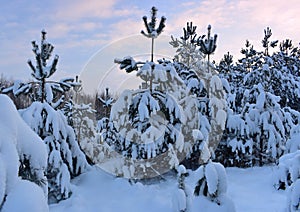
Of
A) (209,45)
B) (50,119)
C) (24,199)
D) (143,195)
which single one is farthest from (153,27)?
(24,199)

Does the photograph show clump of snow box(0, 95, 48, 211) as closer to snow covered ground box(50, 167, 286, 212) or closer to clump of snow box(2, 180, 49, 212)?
clump of snow box(2, 180, 49, 212)

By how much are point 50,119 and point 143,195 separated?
2897 millimetres

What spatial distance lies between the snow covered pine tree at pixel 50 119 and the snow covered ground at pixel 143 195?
1.67ft

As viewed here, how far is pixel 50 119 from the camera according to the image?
6988 millimetres

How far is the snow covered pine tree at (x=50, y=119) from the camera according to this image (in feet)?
22.9

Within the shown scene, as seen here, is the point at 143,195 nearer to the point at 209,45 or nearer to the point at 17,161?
the point at 209,45

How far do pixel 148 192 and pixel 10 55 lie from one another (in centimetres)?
707

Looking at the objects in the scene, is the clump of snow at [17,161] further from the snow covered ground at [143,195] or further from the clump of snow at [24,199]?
the snow covered ground at [143,195]

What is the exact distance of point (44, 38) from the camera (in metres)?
7.43

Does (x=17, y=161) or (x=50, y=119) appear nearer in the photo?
(x=17, y=161)

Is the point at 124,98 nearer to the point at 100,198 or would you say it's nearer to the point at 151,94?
the point at 151,94

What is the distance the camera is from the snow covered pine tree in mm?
6969

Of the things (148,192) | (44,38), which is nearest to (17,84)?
(44,38)

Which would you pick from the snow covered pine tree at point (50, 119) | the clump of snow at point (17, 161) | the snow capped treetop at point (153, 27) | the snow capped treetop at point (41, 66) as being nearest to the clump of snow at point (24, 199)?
the clump of snow at point (17, 161)
